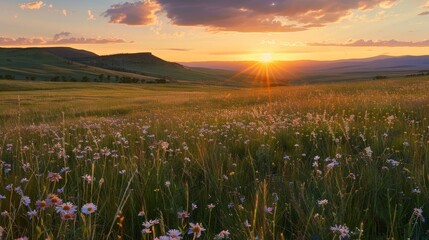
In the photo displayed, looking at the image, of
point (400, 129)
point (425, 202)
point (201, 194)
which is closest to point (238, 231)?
point (201, 194)

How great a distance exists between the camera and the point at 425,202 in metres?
2.67

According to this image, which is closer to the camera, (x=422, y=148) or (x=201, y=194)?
(x=201, y=194)

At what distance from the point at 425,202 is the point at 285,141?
2.91 metres

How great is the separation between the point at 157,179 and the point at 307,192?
1255 millimetres

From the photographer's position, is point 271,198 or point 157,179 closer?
point 271,198

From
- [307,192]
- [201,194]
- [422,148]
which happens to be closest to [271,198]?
[307,192]

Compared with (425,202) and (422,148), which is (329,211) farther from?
(422,148)

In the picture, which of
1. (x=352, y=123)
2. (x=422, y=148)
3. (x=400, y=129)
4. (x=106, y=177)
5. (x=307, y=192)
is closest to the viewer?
(x=307, y=192)

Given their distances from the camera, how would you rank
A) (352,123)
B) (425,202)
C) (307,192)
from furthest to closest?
(352,123) < (307,192) < (425,202)

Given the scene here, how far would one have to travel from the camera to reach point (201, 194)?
10.3ft

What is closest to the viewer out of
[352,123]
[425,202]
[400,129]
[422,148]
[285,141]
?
[425,202]

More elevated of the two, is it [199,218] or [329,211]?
[329,211]

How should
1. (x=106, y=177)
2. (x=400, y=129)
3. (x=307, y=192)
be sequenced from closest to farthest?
(x=307, y=192)
(x=106, y=177)
(x=400, y=129)

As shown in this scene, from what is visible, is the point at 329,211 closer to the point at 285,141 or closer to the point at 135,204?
the point at 135,204
